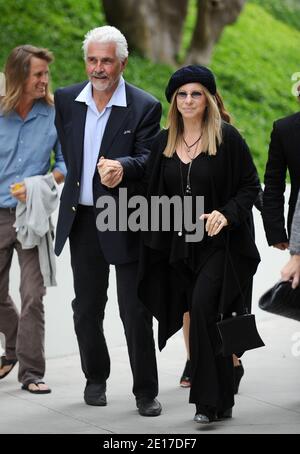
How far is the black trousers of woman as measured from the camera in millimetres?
6070

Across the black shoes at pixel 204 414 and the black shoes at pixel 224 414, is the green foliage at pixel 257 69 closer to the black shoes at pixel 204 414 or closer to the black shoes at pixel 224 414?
the black shoes at pixel 224 414

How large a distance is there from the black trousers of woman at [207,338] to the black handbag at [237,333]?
60 mm

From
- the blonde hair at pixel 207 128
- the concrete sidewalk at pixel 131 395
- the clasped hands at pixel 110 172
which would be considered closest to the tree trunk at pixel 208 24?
the concrete sidewalk at pixel 131 395

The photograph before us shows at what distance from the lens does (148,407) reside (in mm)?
6492

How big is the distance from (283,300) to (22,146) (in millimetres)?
2027

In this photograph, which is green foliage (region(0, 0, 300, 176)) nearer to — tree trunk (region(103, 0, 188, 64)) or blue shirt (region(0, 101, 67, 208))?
tree trunk (region(103, 0, 188, 64))

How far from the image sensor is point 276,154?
21.5 ft

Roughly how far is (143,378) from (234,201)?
1174 millimetres

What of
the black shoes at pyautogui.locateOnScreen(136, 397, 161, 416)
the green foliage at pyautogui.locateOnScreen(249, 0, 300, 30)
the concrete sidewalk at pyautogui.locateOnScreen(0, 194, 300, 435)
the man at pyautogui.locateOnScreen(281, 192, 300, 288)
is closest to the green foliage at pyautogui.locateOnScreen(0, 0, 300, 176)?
the green foliage at pyautogui.locateOnScreen(249, 0, 300, 30)

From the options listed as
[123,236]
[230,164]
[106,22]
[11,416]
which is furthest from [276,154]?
[106,22]

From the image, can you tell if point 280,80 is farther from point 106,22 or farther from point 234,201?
point 234,201

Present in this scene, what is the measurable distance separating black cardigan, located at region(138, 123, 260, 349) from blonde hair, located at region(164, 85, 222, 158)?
0.15 ft

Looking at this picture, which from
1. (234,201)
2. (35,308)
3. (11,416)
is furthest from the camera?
(35,308)
